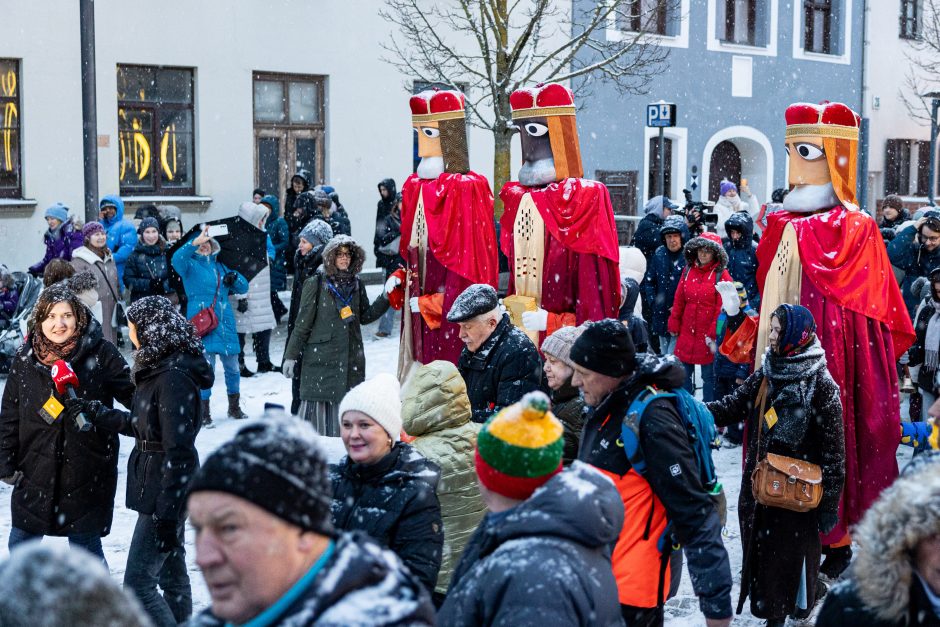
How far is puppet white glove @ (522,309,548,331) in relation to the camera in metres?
7.43

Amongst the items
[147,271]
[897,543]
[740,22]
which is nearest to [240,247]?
[147,271]

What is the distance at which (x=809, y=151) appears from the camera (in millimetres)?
6777

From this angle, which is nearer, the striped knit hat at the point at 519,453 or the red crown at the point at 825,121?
the striped knit hat at the point at 519,453

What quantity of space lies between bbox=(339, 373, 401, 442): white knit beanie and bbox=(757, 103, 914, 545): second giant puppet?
2995mm

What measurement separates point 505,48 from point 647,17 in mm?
6334

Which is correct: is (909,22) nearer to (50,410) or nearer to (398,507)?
(50,410)

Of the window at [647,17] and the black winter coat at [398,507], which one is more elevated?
the window at [647,17]

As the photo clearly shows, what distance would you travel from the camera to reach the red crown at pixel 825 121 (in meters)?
6.77

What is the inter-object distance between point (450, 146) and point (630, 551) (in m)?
4.73

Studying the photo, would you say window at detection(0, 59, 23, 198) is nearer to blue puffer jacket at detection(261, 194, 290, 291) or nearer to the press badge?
blue puffer jacket at detection(261, 194, 290, 291)

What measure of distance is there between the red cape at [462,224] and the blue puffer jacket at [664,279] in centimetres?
282

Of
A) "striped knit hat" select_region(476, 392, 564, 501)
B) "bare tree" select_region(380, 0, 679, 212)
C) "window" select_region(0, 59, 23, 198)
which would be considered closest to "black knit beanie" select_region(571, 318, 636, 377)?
"striped knit hat" select_region(476, 392, 564, 501)

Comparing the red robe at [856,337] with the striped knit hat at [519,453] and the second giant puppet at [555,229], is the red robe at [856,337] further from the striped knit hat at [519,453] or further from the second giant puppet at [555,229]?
the striped knit hat at [519,453]

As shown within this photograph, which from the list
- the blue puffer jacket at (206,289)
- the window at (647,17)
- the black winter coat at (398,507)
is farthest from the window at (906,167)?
the black winter coat at (398,507)
